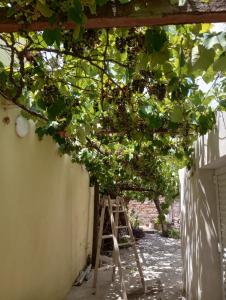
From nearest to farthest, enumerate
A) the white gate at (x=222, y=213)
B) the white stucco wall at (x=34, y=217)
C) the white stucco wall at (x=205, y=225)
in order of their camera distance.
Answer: the white stucco wall at (x=34, y=217)
the white gate at (x=222, y=213)
the white stucco wall at (x=205, y=225)

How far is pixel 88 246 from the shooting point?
9016 mm

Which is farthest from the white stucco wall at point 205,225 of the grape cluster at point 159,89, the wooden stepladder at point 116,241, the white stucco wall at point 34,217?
the white stucco wall at point 34,217

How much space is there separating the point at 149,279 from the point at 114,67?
539 cm

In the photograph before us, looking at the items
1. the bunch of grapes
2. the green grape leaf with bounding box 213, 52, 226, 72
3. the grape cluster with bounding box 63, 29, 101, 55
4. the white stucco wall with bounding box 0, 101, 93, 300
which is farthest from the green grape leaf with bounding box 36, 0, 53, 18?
the white stucco wall with bounding box 0, 101, 93, 300

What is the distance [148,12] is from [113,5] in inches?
5.7

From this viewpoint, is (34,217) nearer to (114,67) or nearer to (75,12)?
(114,67)

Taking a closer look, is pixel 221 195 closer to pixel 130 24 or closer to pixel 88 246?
pixel 130 24

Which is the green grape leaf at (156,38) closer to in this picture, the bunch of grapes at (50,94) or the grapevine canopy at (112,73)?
the grapevine canopy at (112,73)

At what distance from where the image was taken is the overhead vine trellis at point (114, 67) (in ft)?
4.71

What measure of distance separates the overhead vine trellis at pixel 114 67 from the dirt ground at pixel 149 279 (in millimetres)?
2722

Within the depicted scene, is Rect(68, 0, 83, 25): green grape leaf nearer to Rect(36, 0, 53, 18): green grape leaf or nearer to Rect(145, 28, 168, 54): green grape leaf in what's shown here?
Rect(36, 0, 53, 18): green grape leaf

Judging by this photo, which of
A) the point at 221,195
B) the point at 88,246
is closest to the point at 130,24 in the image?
the point at 221,195

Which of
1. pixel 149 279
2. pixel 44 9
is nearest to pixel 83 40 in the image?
pixel 44 9

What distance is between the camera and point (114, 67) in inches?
112
